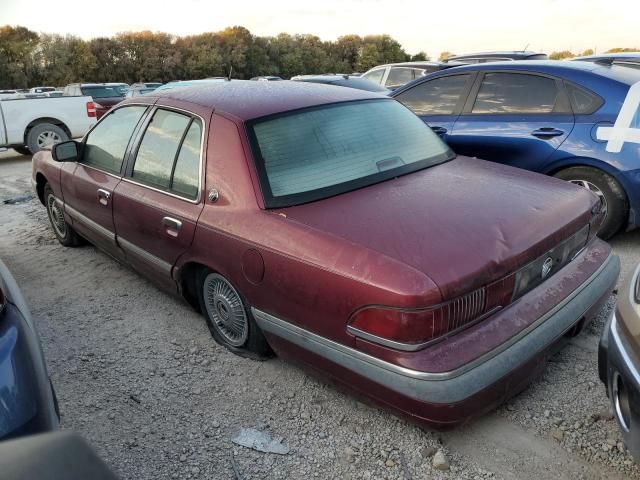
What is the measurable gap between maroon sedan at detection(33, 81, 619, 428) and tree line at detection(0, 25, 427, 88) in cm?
4121

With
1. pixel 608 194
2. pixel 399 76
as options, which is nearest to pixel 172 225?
A: pixel 608 194

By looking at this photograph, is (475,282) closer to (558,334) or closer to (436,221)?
(436,221)

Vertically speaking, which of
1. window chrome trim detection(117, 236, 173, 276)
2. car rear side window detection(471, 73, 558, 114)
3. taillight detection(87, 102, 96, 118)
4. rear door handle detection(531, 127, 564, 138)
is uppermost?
car rear side window detection(471, 73, 558, 114)

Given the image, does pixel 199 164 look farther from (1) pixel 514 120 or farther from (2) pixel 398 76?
(2) pixel 398 76

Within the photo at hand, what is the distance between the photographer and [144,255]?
3414mm

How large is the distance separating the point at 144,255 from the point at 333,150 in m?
1.45

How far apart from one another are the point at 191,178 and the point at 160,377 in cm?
113

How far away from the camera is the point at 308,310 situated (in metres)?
2.29

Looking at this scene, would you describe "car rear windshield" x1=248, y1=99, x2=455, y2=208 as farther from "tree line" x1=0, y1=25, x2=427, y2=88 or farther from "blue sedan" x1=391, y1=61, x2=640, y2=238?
"tree line" x1=0, y1=25, x2=427, y2=88

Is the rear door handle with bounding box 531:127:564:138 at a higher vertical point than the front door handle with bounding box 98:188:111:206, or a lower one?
higher

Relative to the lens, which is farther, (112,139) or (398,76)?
(398,76)

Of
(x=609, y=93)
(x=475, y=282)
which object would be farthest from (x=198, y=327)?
(x=609, y=93)

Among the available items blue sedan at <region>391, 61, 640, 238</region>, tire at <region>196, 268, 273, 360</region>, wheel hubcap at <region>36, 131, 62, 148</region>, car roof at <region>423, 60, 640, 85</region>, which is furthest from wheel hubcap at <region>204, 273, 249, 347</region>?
wheel hubcap at <region>36, 131, 62, 148</region>

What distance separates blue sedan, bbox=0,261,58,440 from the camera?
65.6 inches
